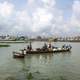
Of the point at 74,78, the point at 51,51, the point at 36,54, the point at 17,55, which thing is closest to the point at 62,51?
the point at 51,51

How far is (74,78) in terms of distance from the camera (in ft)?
104

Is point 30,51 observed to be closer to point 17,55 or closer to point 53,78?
point 17,55

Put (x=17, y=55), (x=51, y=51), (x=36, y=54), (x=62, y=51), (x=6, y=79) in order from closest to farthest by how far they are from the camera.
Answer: (x=6, y=79), (x=17, y=55), (x=36, y=54), (x=51, y=51), (x=62, y=51)

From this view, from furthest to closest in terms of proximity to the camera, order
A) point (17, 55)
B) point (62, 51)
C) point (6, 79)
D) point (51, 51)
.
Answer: point (62, 51)
point (51, 51)
point (17, 55)
point (6, 79)

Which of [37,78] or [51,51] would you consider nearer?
[37,78]

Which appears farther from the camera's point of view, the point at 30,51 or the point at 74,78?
the point at 30,51

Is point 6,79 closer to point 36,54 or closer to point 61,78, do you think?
point 61,78

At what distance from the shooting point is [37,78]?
1225 inches

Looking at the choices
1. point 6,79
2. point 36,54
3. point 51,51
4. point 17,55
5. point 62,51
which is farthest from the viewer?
point 62,51

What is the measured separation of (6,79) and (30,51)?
131 ft

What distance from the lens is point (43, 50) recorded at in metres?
73.2

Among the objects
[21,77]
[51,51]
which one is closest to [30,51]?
[51,51]

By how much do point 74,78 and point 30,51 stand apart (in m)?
39.3

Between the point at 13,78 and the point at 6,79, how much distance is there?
999 millimetres
